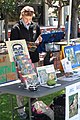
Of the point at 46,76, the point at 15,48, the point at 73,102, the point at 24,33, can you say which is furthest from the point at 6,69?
the point at 73,102

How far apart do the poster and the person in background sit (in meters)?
0.87

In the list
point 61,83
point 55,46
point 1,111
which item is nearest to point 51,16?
point 55,46

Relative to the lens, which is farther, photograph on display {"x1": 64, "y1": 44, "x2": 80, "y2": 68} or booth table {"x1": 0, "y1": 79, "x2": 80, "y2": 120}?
photograph on display {"x1": 64, "y1": 44, "x2": 80, "y2": 68}

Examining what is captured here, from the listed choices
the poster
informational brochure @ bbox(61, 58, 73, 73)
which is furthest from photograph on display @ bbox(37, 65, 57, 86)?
informational brochure @ bbox(61, 58, 73, 73)

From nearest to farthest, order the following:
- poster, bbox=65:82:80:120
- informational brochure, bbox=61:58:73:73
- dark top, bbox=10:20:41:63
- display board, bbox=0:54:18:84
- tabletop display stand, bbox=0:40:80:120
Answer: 1. tabletop display stand, bbox=0:40:80:120
2. poster, bbox=65:82:80:120
3. informational brochure, bbox=61:58:73:73
4. display board, bbox=0:54:18:84
5. dark top, bbox=10:20:41:63

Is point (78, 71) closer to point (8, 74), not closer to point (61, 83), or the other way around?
point (61, 83)

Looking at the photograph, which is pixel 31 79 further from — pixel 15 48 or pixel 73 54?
pixel 73 54

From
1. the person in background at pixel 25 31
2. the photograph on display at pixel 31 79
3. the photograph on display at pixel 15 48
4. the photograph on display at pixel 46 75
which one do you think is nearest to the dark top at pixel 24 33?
the person in background at pixel 25 31

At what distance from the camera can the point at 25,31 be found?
454 centimetres

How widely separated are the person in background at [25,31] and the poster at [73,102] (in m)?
0.87

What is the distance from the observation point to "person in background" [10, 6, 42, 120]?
430 centimetres

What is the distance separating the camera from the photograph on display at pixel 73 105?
352cm

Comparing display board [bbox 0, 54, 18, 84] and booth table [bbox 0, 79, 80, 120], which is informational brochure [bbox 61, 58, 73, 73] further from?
display board [bbox 0, 54, 18, 84]

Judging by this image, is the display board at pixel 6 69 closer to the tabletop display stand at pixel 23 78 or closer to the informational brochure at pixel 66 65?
the tabletop display stand at pixel 23 78
